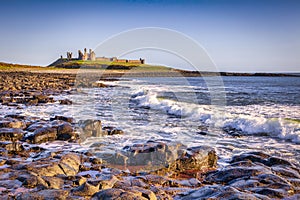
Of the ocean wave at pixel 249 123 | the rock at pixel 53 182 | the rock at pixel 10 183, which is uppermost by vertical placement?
the rock at pixel 53 182

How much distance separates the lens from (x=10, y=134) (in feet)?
25.4

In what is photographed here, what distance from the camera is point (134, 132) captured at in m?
9.47

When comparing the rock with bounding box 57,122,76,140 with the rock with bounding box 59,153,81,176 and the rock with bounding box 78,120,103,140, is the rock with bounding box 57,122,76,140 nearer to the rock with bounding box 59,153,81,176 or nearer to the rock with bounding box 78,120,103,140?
the rock with bounding box 78,120,103,140

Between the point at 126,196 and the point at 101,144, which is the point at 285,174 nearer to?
the point at 126,196

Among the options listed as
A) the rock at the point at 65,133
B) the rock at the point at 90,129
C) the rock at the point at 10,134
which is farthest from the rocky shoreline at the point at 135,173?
the rock at the point at 90,129

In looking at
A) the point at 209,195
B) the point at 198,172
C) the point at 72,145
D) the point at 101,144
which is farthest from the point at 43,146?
the point at 209,195

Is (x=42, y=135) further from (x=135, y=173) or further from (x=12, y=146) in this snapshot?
(x=135, y=173)

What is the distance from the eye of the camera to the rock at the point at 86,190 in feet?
13.2

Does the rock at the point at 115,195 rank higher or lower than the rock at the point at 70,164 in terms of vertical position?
higher

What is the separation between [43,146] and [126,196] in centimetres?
421

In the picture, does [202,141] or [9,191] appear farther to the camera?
[202,141]

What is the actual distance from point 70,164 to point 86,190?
154 cm

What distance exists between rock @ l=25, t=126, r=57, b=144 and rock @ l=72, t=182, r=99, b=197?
392 cm

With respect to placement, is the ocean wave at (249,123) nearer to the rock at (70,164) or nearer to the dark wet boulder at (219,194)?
the dark wet boulder at (219,194)
